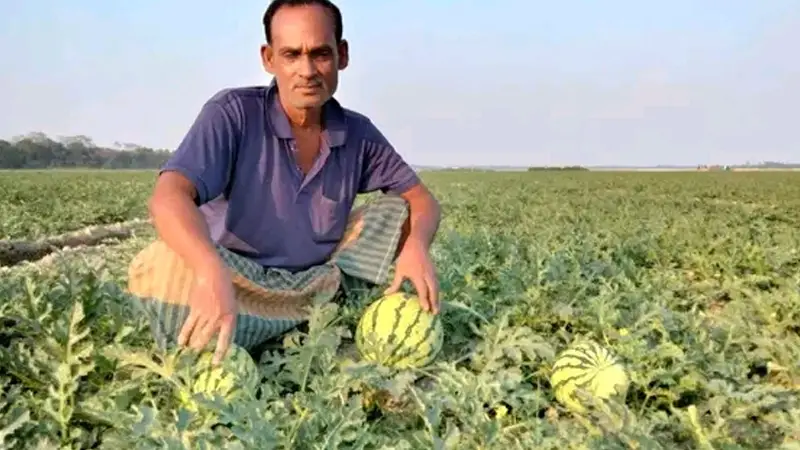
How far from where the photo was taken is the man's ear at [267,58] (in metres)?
3.57

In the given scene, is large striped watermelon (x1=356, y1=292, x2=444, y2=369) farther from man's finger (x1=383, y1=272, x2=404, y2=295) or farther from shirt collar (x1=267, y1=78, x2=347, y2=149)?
shirt collar (x1=267, y1=78, x2=347, y2=149)

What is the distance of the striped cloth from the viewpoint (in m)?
3.14

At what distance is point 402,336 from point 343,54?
1214 mm

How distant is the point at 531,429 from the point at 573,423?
216 millimetres

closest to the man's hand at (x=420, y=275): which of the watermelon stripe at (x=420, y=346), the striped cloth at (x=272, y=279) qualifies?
the watermelon stripe at (x=420, y=346)

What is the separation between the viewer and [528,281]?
429 cm

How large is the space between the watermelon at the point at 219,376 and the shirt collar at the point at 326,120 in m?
1.10

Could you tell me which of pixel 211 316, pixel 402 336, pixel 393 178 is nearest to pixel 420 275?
pixel 402 336

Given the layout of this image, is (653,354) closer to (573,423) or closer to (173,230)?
(573,423)

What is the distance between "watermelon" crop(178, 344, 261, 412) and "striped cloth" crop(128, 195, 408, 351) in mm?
225

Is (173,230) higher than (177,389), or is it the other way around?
(173,230)

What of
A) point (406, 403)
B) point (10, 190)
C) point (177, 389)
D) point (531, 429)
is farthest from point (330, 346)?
point (10, 190)

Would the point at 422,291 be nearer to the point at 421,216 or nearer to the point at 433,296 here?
the point at 433,296

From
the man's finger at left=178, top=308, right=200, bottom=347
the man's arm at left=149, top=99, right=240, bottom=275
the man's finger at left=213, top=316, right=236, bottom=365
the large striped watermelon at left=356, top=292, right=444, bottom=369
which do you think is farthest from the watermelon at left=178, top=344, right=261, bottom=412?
the large striped watermelon at left=356, top=292, right=444, bottom=369
